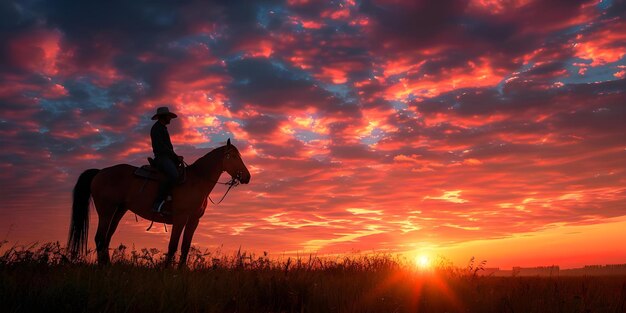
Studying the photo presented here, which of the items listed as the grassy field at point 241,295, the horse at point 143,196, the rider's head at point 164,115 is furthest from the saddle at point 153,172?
the grassy field at point 241,295

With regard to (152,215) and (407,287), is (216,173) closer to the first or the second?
(152,215)

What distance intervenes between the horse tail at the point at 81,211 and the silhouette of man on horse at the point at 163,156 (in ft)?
7.55

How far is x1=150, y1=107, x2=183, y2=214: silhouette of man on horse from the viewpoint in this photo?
1338 cm

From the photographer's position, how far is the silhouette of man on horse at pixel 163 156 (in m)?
13.4

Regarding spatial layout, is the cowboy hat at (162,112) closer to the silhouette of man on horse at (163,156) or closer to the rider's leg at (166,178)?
the silhouette of man on horse at (163,156)

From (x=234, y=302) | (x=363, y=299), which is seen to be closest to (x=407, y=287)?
(x=363, y=299)

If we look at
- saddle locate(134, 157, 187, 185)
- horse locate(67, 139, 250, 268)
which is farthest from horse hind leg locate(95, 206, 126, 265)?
saddle locate(134, 157, 187, 185)

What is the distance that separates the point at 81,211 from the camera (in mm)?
14398

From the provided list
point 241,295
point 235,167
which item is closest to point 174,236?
point 235,167

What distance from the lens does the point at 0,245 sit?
33.7 ft

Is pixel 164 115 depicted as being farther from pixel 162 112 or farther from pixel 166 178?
pixel 166 178

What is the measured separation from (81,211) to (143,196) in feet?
7.16

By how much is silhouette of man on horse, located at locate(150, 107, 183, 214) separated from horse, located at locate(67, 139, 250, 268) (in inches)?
11.5

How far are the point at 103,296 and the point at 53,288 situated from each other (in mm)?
589
